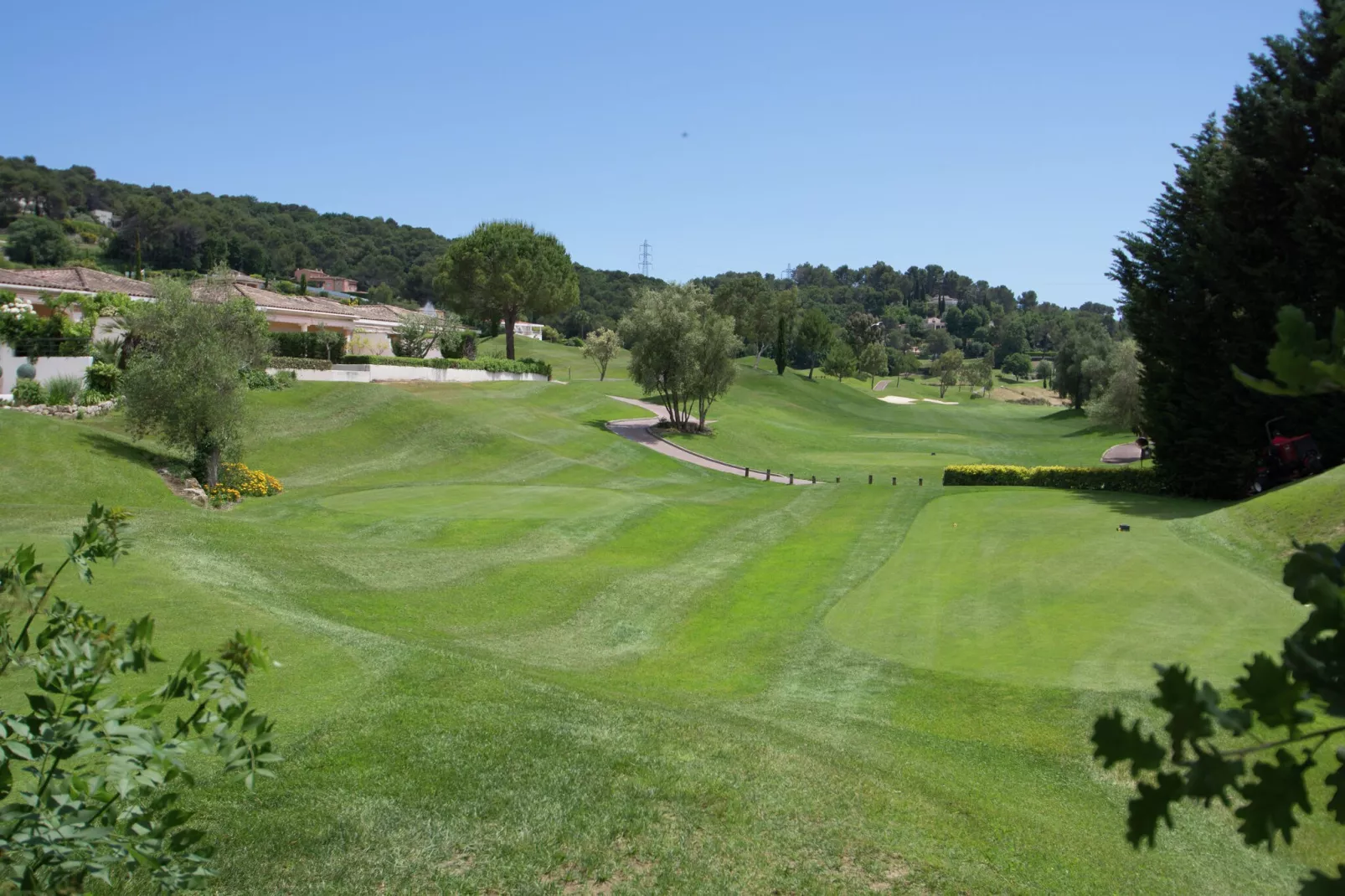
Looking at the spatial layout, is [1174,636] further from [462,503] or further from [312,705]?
[462,503]

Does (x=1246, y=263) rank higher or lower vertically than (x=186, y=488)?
Result: higher

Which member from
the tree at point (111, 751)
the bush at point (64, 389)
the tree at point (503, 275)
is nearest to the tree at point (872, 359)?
the tree at point (503, 275)

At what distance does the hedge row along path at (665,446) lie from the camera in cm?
5166

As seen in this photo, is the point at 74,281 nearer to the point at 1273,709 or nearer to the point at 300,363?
the point at 300,363

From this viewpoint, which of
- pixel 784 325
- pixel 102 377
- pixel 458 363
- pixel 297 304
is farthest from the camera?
pixel 784 325

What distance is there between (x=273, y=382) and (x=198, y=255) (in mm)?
94342

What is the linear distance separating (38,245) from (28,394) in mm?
93425

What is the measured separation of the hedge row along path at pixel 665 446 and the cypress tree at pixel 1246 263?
18.6 m

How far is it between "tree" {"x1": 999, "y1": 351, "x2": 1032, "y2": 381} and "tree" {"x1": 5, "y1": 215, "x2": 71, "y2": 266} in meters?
151

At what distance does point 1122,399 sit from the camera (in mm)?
60344

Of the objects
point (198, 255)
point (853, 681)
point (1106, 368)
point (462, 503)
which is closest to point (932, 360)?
point (1106, 368)

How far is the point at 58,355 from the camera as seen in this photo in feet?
133

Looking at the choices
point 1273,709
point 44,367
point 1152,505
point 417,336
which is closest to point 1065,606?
point 1152,505

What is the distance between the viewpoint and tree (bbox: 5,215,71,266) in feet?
367
